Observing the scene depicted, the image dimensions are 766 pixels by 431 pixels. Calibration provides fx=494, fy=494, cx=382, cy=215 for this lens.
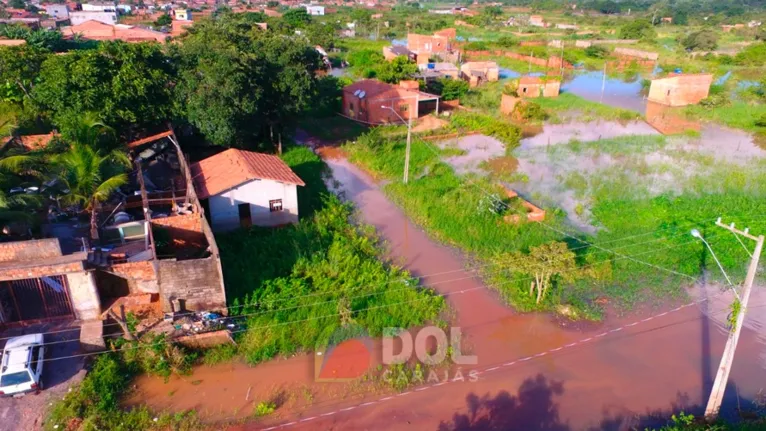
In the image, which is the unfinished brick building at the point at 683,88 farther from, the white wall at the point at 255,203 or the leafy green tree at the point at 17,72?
the leafy green tree at the point at 17,72

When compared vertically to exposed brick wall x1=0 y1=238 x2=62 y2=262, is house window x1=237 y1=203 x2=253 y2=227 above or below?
below

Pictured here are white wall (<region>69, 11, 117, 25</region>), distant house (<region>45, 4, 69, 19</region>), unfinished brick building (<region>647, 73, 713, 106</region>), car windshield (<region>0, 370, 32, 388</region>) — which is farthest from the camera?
distant house (<region>45, 4, 69, 19</region>)

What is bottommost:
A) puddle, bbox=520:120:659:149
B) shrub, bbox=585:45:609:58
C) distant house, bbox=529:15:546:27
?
puddle, bbox=520:120:659:149

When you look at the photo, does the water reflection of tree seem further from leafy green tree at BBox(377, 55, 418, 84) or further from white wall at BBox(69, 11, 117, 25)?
white wall at BBox(69, 11, 117, 25)

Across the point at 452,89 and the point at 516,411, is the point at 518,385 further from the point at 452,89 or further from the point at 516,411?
the point at 452,89

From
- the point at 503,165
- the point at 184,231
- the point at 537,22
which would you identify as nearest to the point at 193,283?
the point at 184,231

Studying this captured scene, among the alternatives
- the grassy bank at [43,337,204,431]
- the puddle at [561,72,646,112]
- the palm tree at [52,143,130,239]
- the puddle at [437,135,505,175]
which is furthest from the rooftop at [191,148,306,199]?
the puddle at [561,72,646,112]
